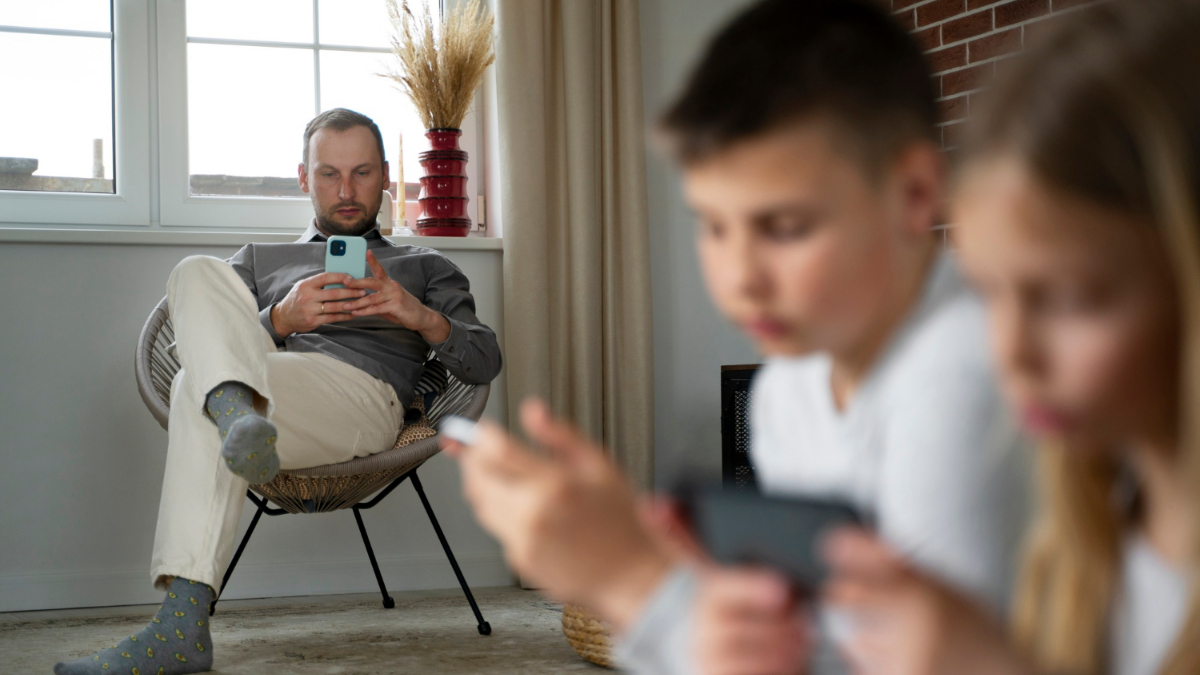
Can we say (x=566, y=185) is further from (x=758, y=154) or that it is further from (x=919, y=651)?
(x=919, y=651)

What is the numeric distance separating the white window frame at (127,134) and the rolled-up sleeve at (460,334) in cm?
96

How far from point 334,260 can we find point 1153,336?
2.11m

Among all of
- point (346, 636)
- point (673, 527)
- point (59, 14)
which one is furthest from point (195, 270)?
point (673, 527)

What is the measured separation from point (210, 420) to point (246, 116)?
4.50 ft

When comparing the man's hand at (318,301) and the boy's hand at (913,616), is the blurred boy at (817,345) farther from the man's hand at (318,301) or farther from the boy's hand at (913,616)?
the man's hand at (318,301)

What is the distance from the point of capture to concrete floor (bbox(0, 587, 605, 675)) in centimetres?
209

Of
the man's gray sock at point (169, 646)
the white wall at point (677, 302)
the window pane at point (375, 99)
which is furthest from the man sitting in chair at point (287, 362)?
the white wall at point (677, 302)

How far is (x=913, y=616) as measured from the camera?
1.28 ft

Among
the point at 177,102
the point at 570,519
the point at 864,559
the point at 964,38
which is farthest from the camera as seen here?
the point at 177,102

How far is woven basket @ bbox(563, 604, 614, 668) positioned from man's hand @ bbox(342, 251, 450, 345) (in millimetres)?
691

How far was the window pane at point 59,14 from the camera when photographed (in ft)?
9.51

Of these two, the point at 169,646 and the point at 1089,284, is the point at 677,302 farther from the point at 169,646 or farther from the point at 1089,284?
the point at 1089,284

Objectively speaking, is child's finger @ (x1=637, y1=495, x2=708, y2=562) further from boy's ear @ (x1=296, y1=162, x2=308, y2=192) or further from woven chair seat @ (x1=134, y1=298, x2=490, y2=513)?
boy's ear @ (x1=296, y1=162, x2=308, y2=192)

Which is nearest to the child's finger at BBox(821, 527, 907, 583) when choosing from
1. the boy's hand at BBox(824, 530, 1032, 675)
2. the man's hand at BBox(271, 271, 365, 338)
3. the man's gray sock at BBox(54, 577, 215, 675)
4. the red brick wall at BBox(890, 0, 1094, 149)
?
the boy's hand at BBox(824, 530, 1032, 675)
